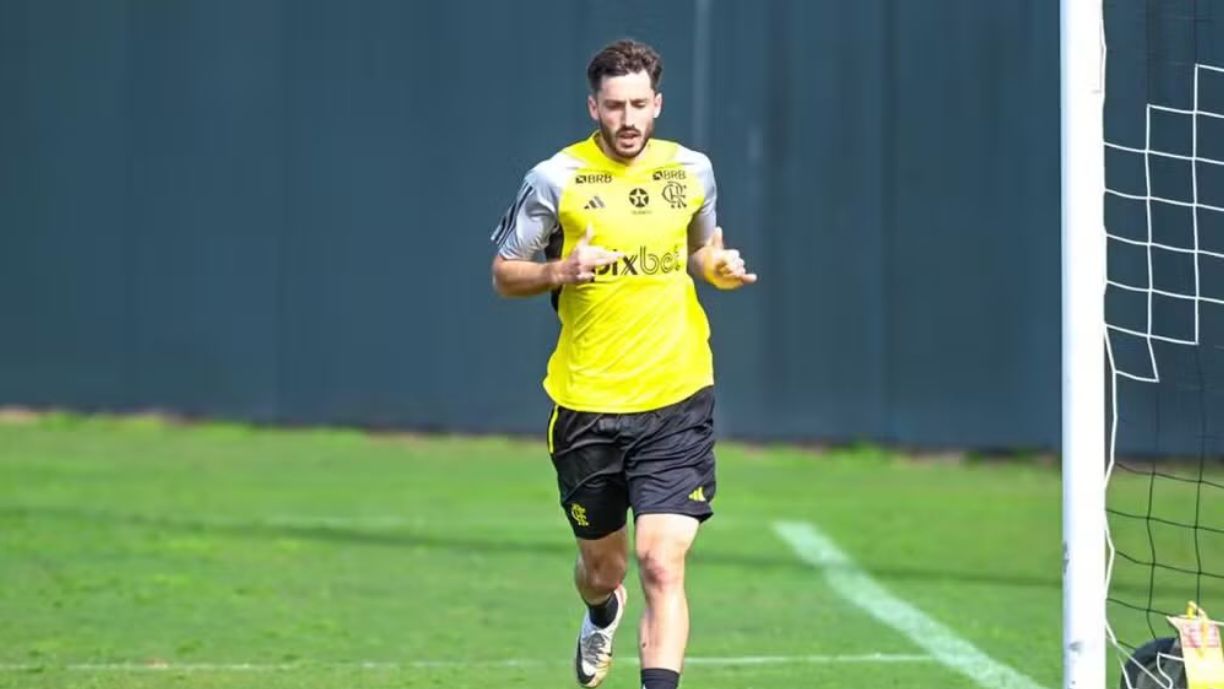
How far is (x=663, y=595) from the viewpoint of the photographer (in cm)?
646

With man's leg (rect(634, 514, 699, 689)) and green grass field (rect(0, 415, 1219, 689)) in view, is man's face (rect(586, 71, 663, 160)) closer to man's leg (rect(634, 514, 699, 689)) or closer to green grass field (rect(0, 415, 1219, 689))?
man's leg (rect(634, 514, 699, 689))

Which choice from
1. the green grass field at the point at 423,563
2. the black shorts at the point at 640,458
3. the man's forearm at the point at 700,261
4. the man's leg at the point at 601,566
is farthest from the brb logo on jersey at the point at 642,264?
the green grass field at the point at 423,563

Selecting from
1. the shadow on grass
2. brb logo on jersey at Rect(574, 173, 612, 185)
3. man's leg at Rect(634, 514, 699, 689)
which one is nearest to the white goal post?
man's leg at Rect(634, 514, 699, 689)

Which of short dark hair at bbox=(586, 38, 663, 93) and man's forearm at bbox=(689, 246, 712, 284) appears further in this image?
man's forearm at bbox=(689, 246, 712, 284)

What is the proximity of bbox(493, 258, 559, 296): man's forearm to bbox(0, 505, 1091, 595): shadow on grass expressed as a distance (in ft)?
14.1

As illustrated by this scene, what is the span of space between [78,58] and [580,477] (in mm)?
10590

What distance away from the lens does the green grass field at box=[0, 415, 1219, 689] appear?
8070 millimetres

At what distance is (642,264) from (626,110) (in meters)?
0.47

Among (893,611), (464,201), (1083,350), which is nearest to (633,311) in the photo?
(1083,350)

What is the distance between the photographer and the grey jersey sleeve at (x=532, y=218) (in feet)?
21.8

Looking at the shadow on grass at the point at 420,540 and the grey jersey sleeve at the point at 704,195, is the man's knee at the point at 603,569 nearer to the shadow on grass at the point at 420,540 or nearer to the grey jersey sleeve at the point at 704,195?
the grey jersey sleeve at the point at 704,195

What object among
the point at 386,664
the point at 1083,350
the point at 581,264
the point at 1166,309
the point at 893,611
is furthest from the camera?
the point at 1166,309

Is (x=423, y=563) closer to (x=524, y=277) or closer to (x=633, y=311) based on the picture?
(x=633, y=311)

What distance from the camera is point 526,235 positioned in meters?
6.69
